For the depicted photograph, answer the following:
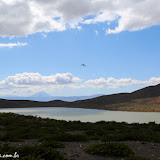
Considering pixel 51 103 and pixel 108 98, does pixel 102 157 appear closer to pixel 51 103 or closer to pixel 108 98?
pixel 108 98

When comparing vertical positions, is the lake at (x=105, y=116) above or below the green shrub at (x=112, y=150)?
below

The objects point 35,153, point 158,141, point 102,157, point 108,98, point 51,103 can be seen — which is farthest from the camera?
point 51,103

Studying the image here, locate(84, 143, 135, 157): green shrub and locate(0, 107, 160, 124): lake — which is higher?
locate(84, 143, 135, 157): green shrub

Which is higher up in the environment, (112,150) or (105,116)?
(112,150)

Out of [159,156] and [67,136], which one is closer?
[159,156]

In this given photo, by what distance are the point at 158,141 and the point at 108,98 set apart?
317 feet

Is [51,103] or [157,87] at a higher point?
[157,87]

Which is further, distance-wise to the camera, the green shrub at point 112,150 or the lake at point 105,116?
the lake at point 105,116

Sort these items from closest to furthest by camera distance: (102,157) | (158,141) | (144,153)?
1. (102,157)
2. (144,153)
3. (158,141)

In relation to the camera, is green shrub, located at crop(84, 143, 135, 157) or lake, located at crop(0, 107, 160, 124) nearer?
green shrub, located at crop(84, 143, 135, 157)

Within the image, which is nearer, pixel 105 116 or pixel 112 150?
pixel 112 150

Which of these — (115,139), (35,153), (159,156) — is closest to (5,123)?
(115,139)

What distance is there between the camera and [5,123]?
1113 inches

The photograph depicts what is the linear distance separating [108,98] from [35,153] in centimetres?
10319
